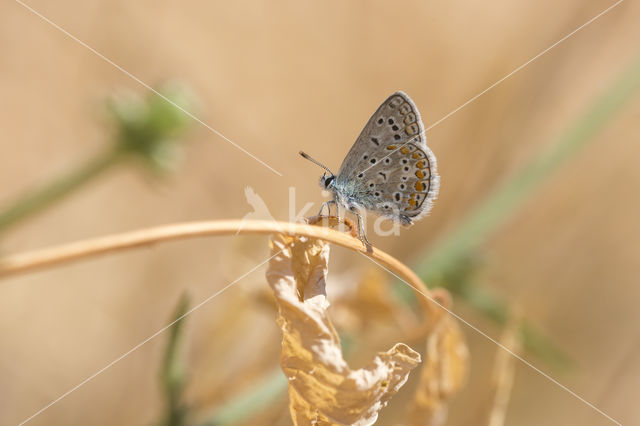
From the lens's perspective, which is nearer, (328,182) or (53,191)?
(328,182)

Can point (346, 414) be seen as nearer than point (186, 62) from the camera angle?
Yes

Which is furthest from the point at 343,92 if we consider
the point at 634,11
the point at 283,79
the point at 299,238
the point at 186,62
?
the point at 299,238

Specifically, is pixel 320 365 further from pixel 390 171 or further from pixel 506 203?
pixel 506 203

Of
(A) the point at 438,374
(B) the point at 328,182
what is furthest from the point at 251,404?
(B) the point at 328,182

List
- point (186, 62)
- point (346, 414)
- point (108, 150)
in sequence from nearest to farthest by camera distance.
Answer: point (346, 414), point (108, 150), point (186, 62)

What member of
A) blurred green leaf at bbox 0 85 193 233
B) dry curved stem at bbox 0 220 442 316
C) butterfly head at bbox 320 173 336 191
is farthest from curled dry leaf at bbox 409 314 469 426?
blurred green leaf at bbox 0 85 193 233

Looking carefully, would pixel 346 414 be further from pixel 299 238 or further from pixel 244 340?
pixel 244 340
